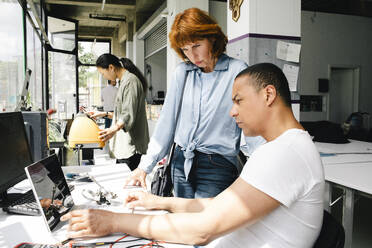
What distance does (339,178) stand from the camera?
1.96 metres

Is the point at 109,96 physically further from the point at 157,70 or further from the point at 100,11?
the point at 100,11

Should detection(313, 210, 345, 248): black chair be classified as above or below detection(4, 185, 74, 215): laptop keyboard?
above

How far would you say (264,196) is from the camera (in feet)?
2.53

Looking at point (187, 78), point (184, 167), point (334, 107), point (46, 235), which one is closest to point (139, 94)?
point (187, 78)

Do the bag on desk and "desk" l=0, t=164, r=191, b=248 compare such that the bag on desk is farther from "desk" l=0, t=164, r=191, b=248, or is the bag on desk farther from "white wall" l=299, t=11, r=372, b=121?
"white wall" l=299, t=11, r=372, b=121

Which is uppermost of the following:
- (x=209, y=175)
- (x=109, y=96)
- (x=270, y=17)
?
(x=270, y=17)

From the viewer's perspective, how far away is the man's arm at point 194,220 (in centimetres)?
79

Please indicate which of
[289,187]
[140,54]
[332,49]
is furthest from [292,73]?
[140,54]

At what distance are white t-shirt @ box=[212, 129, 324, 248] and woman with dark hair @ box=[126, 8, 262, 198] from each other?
70 cm

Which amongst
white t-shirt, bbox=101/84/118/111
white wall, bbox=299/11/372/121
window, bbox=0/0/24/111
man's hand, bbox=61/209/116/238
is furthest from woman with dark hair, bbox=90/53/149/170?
white wall, bbox=299/11/372/121

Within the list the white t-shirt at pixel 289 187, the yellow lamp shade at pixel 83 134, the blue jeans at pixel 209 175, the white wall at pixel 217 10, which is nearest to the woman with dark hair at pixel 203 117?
the blue jeans at pixel 209 175

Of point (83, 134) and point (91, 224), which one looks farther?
point (83, 134)

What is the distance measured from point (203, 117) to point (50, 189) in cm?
78

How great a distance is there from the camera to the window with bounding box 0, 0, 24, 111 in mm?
3283
